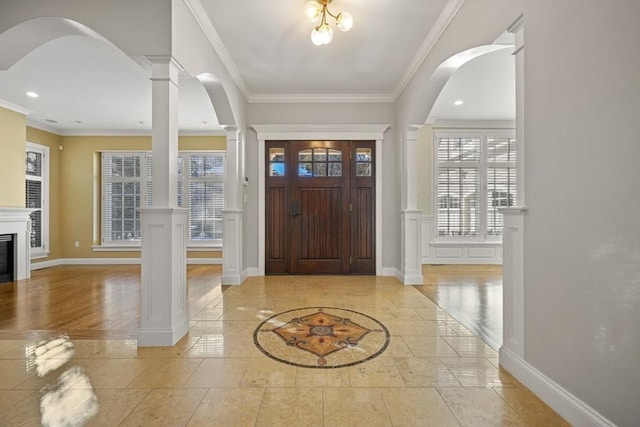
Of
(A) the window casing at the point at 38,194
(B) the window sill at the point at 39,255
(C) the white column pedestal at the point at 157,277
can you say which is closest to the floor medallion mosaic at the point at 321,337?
(C) the white column pedestal at the point at 157,277

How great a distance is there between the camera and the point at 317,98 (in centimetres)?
500

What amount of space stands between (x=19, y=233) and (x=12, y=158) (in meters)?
1.22

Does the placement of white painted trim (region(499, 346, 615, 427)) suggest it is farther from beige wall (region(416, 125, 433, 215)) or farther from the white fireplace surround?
the white fireplace surround

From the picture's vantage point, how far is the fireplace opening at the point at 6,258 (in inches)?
198

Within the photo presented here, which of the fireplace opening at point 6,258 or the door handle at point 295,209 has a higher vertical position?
the door handle at point 295,209

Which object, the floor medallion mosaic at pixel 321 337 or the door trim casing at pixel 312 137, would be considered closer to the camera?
the floor medallion mosaic at pixel 321 337

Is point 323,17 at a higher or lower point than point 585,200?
higher

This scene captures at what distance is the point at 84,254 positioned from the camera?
6797 mm

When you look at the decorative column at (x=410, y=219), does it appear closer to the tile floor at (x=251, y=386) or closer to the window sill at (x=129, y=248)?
the tile floor at (x=251, y=386)

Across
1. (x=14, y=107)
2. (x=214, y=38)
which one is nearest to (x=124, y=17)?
(x=214, y=38)

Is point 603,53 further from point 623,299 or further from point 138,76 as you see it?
point 138,76

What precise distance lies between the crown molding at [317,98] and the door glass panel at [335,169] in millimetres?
996

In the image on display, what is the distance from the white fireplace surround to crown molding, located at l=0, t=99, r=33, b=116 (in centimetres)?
162

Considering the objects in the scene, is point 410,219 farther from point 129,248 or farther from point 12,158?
point 12,158
